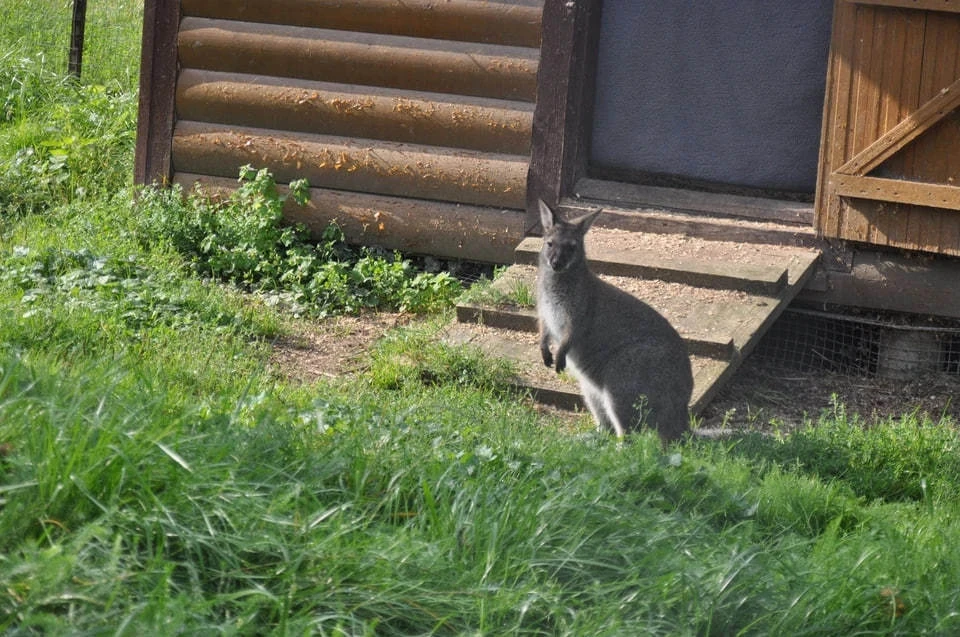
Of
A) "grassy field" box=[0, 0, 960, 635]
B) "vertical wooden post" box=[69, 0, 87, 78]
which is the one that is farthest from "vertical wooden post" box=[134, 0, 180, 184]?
"grassy field" box=[0, 0, 960, 635]

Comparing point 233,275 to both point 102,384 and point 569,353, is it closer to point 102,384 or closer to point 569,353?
point 569,353

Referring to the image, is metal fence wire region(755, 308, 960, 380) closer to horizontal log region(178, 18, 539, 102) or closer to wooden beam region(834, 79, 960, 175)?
wooden beam region(834, 79, 960, 175)

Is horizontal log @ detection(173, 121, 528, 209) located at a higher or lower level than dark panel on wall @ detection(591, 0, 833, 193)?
Result: lower

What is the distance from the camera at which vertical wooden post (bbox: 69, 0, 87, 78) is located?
12.4m

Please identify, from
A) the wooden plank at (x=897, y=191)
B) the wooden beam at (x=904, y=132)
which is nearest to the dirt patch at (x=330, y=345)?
the wooden plank at (x=897, y=191)

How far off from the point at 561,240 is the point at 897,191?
2930 millimetres

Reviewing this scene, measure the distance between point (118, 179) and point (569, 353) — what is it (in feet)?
18.0

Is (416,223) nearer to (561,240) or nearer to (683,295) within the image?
(683,295)

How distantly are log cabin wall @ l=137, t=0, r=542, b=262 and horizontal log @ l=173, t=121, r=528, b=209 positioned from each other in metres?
0.01

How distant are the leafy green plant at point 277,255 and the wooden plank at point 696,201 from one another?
4.39 feet

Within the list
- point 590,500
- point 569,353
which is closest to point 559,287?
point 569,353

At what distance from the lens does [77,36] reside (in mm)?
12750

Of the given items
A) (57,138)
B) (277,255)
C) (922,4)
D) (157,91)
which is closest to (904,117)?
(922,4)

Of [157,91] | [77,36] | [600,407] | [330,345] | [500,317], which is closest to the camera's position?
A: [600,407]
